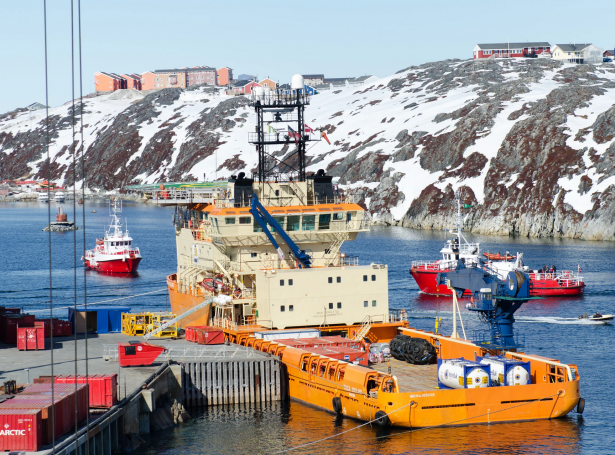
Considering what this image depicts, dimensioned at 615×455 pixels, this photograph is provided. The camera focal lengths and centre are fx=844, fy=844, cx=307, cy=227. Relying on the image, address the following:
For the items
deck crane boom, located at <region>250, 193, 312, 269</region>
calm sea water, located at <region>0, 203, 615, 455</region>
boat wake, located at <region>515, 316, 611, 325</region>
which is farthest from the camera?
boat wake, located at <region>515, 316, 611, 325</region>

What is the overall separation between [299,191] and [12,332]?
18.4 m

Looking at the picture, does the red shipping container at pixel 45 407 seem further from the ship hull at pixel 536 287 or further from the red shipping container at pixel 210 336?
the ship hull at pixel 536 287

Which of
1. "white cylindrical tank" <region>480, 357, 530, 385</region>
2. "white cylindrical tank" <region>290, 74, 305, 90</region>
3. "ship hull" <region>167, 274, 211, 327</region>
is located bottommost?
"white cylindrical tank" <region>480, 357, 530, 385</region>

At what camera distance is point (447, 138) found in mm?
183750

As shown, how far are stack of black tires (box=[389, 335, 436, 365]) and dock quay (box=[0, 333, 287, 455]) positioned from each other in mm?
6348

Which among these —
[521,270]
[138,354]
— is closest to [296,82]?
[138,354]

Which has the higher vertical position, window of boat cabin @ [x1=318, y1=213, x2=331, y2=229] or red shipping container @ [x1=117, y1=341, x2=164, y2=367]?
window of boat cabin @ [x1=318, y1=213, x2=331, y2=229]

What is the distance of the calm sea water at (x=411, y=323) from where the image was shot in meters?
35.1

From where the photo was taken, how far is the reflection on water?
34406 mm

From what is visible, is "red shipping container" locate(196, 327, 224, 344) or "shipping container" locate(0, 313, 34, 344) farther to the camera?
"shipping container" locate(0, 313, 34, 344)

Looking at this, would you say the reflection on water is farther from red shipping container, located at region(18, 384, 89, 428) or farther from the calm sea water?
red shipping container, located at region(18, 384, 89, 428)

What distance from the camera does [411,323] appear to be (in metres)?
68.6

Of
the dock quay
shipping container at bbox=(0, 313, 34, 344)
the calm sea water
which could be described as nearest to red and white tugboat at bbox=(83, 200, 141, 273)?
the calm sea water

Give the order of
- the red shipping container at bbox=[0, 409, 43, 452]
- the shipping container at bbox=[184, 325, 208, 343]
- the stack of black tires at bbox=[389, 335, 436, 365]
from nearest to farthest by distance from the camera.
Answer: the red shipping container at bbox=[0, 409, 43, 452], the stack of black tires at bbox=[389, 335, 436, 365], the shipping container at bbox=[184, 325, 208, 343]
